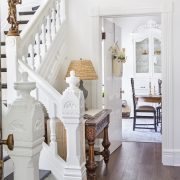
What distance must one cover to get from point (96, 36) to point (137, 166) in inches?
76.4

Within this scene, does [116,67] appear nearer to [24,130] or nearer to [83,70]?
[83,70]

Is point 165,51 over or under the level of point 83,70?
over

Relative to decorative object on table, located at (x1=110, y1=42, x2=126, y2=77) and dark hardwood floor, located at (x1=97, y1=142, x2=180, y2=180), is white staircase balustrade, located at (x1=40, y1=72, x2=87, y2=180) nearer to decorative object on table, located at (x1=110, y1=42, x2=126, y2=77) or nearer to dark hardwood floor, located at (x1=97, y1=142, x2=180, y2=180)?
dark hardwood floor, located at (x1=97, y1=142, x2=180, y2=180)

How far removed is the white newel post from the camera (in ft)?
11.5

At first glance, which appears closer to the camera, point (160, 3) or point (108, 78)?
point (160, 3)

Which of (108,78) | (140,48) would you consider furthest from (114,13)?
(140,48)

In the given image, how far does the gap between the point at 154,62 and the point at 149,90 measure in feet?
2.57

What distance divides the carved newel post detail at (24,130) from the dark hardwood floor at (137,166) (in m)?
2.65

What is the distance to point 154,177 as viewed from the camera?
4.26m

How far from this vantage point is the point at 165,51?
4.73m

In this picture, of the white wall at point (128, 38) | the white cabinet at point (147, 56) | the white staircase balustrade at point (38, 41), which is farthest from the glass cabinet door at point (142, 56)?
the white staircase balustrade at point (38, 41)

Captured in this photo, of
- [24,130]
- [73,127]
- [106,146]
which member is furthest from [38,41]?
[24,130]

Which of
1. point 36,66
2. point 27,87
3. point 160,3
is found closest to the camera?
point 27,87

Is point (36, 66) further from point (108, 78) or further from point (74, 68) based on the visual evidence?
point (108, 78)
